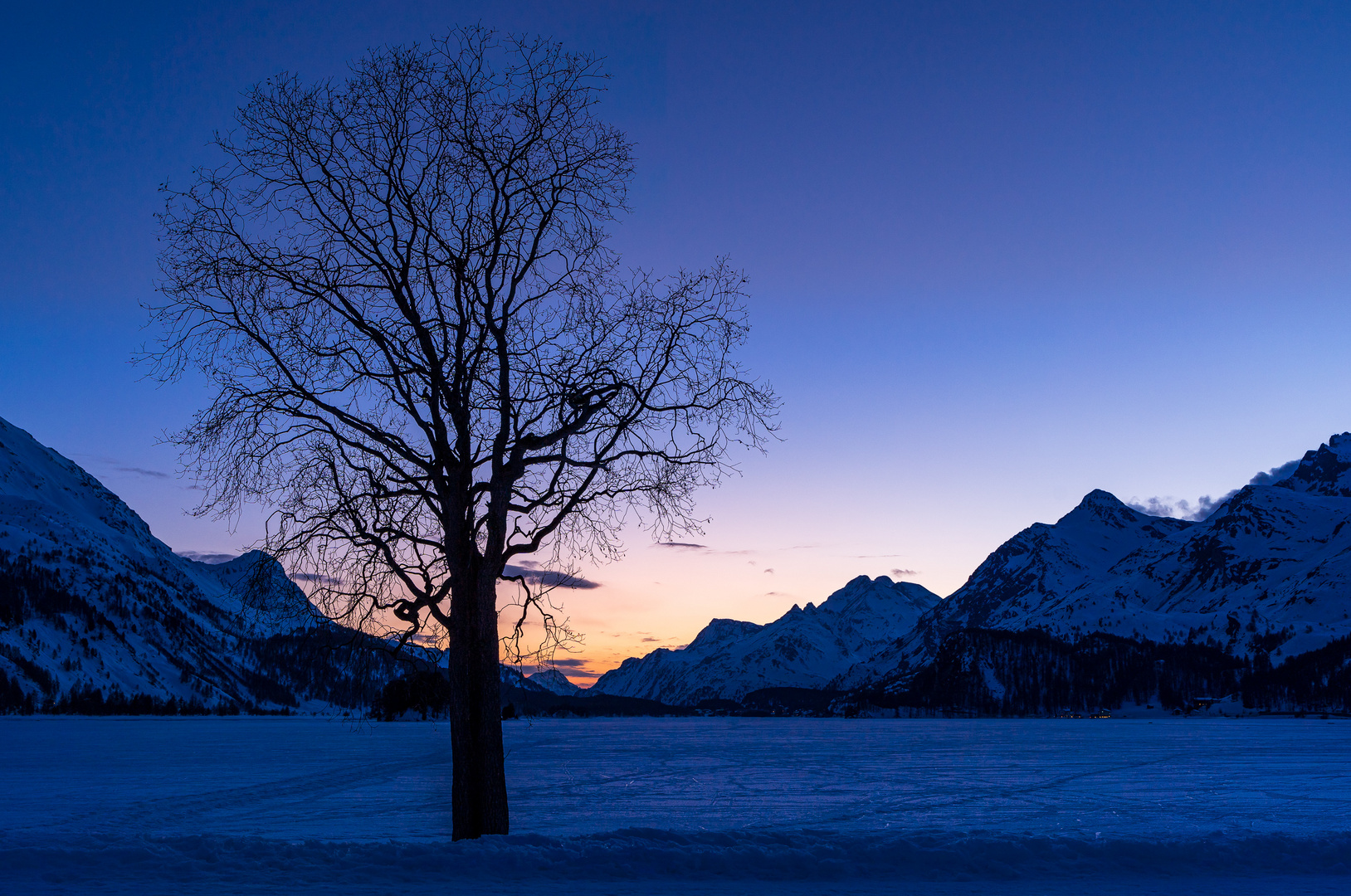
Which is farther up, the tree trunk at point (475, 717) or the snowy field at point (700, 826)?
the tree trunk at point (475, 717)

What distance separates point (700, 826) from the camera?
2156cm

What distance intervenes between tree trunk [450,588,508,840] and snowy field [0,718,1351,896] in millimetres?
707

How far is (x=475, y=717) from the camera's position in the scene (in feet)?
46.6

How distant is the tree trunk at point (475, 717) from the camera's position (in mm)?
14172

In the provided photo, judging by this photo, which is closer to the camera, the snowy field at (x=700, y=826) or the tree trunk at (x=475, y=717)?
the snowy field at (x=700, y=826)

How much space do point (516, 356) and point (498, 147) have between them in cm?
339

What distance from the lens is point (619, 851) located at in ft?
41.4

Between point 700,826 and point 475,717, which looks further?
point 700,826

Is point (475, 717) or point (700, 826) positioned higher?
point (475, 717)

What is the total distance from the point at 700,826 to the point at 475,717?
9406 mm

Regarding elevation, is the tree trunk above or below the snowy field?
above

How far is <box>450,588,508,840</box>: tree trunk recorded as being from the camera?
558 inches

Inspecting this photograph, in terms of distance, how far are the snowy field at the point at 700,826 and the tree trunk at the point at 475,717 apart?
2.32ft

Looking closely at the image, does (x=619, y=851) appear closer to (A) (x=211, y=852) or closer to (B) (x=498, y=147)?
(A) (x=211, y=852)
